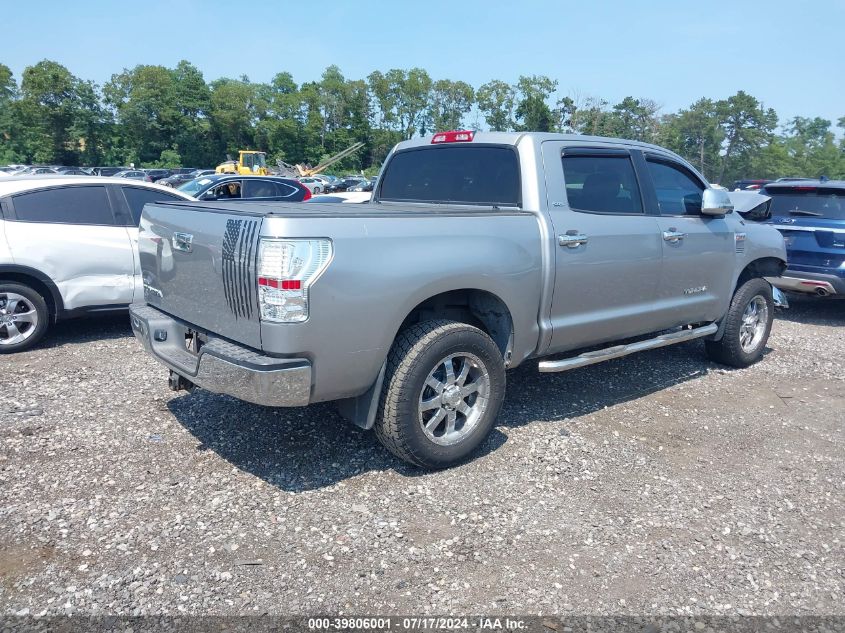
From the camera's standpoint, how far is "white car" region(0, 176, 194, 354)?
19.3ft

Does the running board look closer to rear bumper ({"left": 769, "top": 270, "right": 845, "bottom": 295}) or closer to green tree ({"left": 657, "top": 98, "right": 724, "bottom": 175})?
rear bumper ({"left": 769, "top": 270, "right": 845, "bottom": 295})

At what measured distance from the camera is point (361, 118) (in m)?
91.1

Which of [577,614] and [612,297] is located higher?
[612,297]

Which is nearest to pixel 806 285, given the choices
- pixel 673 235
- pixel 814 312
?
pixel 814 312

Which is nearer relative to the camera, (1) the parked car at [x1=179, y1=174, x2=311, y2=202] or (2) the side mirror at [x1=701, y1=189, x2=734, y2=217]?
(2) the side mirror at [x1=701, y1=189, x2=734, y2=217]

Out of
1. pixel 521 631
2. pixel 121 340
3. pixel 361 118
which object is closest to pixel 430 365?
pixel 521 631

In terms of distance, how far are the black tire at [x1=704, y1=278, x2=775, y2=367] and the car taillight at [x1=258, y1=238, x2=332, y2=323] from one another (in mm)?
4355

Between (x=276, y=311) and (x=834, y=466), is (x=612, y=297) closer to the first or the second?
(x=834, y=466)

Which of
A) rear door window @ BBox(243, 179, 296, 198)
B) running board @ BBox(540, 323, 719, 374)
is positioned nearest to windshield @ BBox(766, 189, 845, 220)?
running board @ BBox(540, 323, 719, 374)

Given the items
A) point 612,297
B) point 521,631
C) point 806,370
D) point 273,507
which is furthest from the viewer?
point 806,370

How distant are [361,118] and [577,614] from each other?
93.7 m

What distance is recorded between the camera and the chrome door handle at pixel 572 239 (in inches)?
164

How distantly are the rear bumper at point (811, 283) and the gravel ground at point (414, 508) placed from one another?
332 cm

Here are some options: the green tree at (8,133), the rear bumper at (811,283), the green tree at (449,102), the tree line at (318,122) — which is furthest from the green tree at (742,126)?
the green tree at (8,133)
